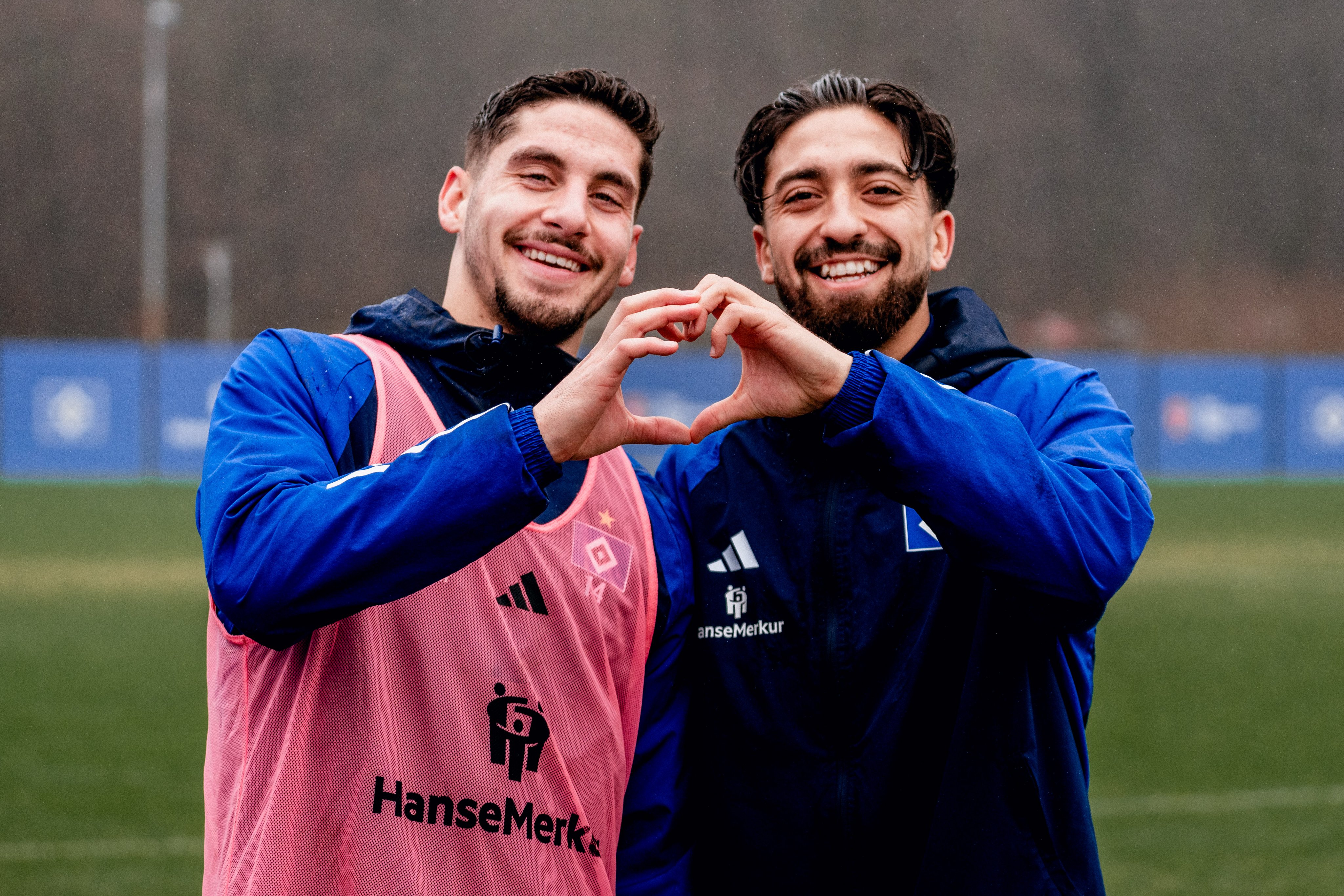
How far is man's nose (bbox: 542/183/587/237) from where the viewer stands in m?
2.19

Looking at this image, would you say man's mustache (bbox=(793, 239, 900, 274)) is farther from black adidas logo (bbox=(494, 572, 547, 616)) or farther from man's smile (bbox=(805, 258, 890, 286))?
black adidas logo (bbox=(494, 572, 547, 616))

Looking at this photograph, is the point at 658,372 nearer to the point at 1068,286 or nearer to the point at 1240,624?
the point at 1240,624

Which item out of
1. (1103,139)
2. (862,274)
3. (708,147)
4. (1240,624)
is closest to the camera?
(862,274)

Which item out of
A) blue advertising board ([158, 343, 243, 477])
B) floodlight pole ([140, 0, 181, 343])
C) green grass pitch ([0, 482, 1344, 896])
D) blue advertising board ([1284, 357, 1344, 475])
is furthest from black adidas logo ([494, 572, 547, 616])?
floodlight pole ([140, 0, 181, 343])

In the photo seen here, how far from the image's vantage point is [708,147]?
100 ft

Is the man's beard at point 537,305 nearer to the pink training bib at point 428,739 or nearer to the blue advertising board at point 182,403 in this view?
the pink training bib at point 428,739

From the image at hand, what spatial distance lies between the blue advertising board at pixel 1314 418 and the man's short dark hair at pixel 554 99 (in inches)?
769

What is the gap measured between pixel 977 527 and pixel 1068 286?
30.8 m

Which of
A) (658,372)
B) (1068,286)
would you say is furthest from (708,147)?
(658,372)

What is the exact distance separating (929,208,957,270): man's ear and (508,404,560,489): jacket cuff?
3.32 ft

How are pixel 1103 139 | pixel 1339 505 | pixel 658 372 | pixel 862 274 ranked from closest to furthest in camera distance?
pixel 862 274 → pixel 1339 505 → pixel 658 372 → pixel 1103 139

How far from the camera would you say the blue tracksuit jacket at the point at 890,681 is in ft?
6.67

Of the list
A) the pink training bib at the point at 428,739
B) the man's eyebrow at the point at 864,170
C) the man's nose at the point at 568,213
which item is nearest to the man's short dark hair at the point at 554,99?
the man's nose at the point at 568,213

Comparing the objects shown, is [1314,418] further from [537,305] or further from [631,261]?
[537,305]
